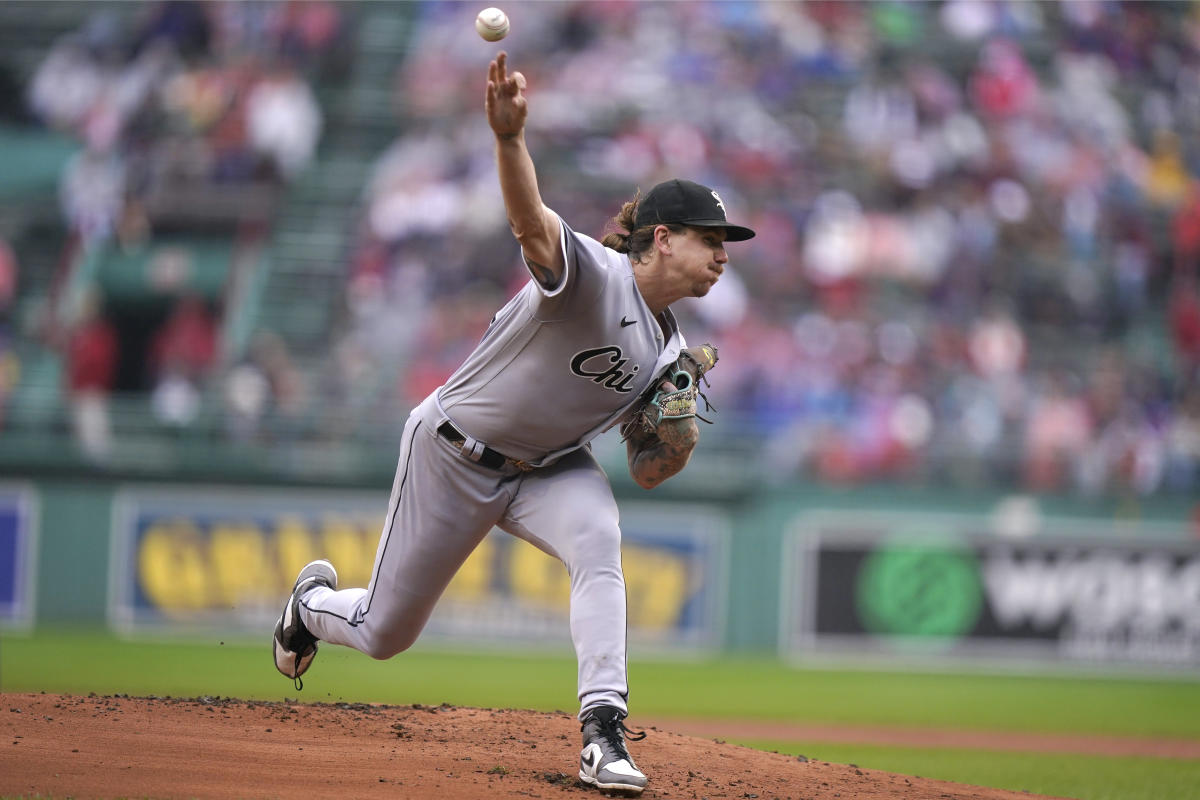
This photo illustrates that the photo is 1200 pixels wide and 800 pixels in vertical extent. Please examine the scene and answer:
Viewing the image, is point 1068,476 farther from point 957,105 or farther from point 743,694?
point 957,105

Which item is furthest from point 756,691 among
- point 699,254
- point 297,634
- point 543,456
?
point 699,254

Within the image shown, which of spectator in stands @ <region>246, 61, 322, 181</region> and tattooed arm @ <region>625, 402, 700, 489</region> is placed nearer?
tattooed arm @ <region>625, 402, 700, 489</region>

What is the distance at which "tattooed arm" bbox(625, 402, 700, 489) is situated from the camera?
171 inches

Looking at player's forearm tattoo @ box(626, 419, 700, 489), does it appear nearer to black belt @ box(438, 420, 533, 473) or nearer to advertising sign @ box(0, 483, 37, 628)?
black belt @ box(438, 420, 533, 473)

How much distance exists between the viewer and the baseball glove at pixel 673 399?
14.2 ft

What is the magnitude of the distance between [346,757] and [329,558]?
751 centimetres

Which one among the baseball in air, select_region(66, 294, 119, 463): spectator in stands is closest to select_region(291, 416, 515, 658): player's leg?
the baseball in air

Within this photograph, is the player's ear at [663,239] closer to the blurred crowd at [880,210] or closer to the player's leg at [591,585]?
the player's leg at [591,585]

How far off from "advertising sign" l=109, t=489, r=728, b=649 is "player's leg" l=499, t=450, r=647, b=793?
24.4 ft

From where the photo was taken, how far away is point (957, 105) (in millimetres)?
16172

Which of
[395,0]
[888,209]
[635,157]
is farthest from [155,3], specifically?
[888,209]

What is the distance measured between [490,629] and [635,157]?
582 centimetres

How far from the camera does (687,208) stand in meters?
4.22

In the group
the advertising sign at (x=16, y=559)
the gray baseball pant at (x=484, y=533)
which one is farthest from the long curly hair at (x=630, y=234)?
the advertising sign at (x=16, y=559)
